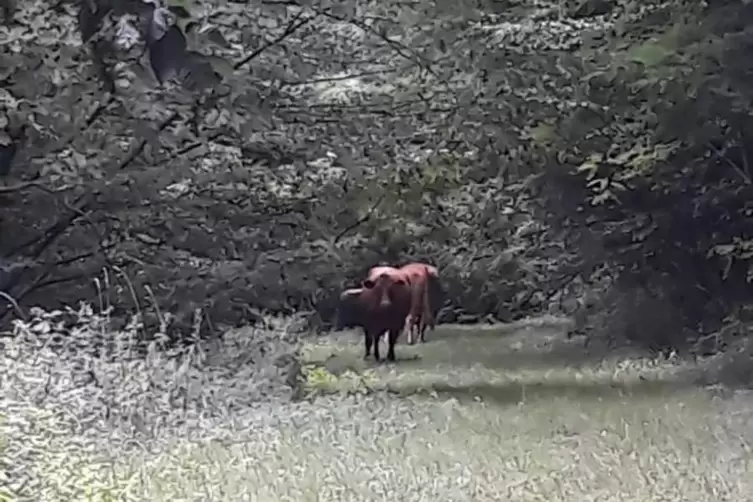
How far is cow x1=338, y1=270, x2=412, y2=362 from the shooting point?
2.82 metres

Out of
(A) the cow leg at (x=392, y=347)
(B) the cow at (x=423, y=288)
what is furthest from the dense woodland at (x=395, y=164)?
(A) the cow leg at (x=392, y=347)

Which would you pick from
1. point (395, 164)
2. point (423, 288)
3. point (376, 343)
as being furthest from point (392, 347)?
point (395, 164)

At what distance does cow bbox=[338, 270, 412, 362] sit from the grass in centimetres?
3

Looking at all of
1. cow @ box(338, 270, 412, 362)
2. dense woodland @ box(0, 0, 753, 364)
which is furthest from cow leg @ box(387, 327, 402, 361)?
dense woodland @ box(0, 0, 753, 364)

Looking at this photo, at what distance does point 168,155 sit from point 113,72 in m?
0.21

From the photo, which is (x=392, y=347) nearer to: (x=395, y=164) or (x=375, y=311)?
(x=375, y=311)

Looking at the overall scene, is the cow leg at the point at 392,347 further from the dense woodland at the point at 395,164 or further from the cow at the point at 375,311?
the dense woodland at the point at 395,164

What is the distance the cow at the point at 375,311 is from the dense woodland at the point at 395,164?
1.3 inches

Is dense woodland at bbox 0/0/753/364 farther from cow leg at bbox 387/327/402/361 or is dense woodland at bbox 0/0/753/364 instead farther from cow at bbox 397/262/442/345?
cow leg at bbox 387/327/402/361

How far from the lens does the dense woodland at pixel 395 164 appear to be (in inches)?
112

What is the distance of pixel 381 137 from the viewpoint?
290cm

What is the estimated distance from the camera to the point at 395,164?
2.89 m

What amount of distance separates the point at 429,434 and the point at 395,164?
1.90ft

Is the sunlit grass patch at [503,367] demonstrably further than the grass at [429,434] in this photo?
Yes
